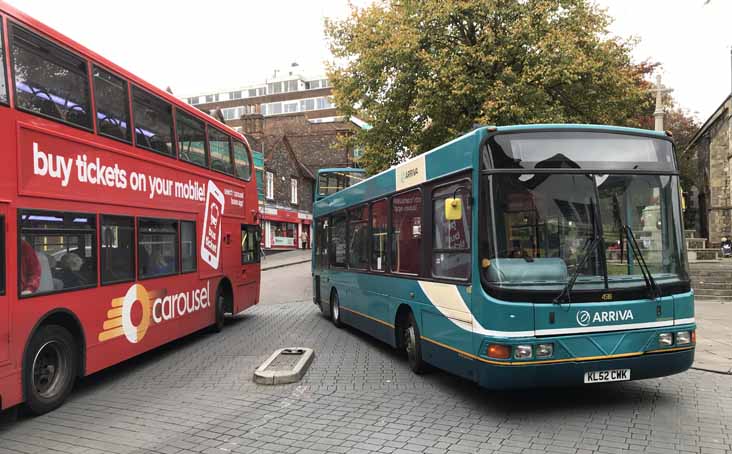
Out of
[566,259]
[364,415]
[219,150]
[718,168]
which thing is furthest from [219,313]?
[718,168]

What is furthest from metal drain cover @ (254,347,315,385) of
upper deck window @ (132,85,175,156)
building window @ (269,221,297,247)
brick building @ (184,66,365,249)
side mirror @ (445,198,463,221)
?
building window @ (269,221,297,247)

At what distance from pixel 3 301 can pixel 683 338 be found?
21.9 feet

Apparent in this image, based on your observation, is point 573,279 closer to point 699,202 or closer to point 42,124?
point 42,124

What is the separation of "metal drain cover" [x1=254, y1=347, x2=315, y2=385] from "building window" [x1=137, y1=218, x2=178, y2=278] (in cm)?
230

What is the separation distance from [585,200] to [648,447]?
229 centimetres

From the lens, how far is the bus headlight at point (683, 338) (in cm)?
572

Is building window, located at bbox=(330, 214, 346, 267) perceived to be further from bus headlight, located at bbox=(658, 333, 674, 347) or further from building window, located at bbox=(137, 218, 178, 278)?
bus headlight, located at bbox=(658, 333, 674, 347)

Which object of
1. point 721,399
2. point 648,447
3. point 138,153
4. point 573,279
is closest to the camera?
point 648,447

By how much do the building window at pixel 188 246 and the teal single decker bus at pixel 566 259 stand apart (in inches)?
210

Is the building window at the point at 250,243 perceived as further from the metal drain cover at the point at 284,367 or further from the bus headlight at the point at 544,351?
the bus headlight at the point at 544,351

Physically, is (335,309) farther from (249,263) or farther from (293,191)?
(293,191)

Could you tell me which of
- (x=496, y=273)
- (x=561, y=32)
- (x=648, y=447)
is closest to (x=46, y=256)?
(x=496, y=273)

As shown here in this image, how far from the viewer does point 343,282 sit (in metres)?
11.6

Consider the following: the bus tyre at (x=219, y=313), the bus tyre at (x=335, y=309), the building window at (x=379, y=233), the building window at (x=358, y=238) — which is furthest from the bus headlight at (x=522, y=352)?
the bus tyre at (x=219, y=313)
